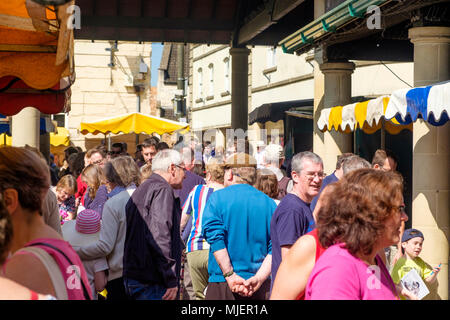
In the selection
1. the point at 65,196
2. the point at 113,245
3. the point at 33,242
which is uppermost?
the point at 33,242

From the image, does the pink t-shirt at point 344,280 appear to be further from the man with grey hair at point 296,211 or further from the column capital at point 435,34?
the column capital at point 435,34

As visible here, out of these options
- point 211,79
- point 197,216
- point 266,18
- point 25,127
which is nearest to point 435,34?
point 197,216

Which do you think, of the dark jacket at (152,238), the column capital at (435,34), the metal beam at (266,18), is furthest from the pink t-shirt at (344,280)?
the metal beam at (266,18)

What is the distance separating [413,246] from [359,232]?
4.45 metres

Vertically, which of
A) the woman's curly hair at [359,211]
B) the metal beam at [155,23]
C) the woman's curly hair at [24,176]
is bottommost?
the woman's curly hair at [359,211]

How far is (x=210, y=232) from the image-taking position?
5.66m

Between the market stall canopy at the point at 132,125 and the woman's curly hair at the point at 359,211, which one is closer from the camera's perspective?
the woman's curly hair at the point at 359,211

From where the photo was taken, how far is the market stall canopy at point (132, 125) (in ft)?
50.9

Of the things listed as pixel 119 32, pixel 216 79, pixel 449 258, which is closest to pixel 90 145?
pixel 216 79

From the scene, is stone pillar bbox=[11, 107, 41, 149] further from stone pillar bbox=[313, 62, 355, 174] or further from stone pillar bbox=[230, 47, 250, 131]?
stone pillar bbox=[230, 47, 250, 131]

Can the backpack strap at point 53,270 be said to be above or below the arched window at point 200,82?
below

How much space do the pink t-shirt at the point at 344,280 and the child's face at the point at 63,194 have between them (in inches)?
218

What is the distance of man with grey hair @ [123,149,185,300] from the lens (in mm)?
5531

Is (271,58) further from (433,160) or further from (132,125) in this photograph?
(433,160)
